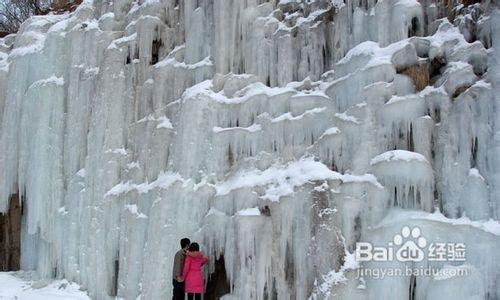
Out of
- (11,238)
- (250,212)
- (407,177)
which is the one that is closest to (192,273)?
(250,212)

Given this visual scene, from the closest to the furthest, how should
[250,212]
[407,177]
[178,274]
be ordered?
1. [407,177]
2. [178,274]
3. [250,212]

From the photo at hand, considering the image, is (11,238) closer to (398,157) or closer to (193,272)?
(193,272)

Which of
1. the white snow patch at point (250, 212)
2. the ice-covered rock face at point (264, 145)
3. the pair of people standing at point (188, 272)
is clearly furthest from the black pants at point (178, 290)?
the white snow patch at point (250, 212)

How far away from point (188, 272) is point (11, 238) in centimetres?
659

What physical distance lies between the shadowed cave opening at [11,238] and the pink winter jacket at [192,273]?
6.12 meters

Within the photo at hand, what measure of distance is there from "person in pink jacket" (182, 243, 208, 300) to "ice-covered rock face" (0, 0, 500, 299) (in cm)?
53

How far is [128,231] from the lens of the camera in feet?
29.9

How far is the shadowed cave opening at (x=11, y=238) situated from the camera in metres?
12.1

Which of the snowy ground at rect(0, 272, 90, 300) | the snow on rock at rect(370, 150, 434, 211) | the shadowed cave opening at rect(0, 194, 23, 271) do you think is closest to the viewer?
the snow on rock at rect(370, 150, 434, 211)

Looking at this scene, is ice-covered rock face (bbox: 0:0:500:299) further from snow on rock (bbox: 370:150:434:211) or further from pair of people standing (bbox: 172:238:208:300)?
pair of people standing (bbox: 172:238:208:300)

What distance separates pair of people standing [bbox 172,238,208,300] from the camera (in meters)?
7.27

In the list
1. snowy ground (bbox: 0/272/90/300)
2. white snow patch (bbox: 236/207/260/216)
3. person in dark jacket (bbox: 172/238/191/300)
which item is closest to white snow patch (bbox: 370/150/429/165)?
white snow patch (bbox: 236/207/260/216)

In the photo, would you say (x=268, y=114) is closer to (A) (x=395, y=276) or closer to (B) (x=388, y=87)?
(B) (x=388, y=87)

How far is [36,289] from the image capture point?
33.2 ft
